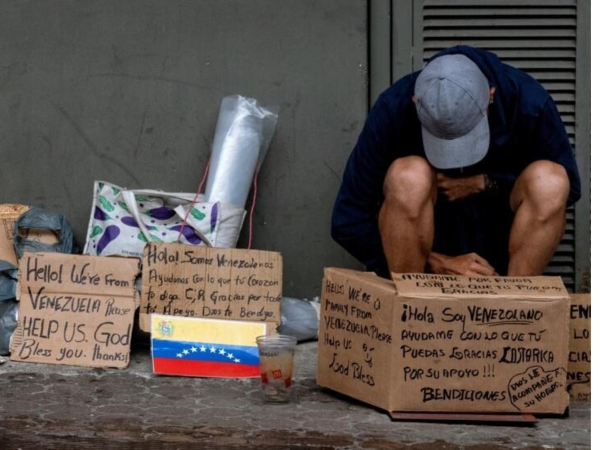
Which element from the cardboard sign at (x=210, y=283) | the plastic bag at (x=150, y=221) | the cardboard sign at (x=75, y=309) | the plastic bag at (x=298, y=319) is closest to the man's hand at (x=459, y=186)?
the cardboard sign at (x=210, y=283)

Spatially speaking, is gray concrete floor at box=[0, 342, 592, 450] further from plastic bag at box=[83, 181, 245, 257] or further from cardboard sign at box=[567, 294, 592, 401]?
plastic bag at box=[83, 181, 245, 257]

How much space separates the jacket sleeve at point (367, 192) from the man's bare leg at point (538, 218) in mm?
471

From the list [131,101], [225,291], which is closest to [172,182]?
[131,101]

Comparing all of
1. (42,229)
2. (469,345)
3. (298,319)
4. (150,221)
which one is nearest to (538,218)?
(469,345)

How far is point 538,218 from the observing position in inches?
129

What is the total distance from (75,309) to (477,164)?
145cm

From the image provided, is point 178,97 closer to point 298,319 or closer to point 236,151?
point 236,151

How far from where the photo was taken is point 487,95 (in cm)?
324

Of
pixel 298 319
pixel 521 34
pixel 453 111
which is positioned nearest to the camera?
pixel 453 111

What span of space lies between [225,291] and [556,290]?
1.20 m

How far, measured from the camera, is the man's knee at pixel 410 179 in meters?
3.27

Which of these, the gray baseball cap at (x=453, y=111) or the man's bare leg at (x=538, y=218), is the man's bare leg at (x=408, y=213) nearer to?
the gray baseball cap at (x=453, y=111)

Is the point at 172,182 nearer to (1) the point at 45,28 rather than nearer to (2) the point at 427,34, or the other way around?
(1) the point at 45,28
